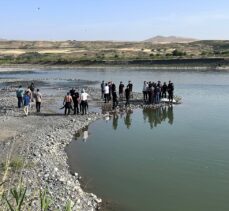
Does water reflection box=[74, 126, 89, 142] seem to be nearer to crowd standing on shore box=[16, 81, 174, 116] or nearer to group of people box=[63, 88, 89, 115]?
group of people box=[63, 88, 89, 115]

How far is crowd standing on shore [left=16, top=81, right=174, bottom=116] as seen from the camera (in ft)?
91.8

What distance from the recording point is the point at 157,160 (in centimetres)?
1744

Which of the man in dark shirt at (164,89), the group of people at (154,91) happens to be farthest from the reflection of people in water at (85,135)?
the man in dark shirt at (164,89)

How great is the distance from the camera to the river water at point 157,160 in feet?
43.1

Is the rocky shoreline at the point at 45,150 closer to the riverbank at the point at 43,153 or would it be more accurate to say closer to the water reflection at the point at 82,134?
the riverbank at the point at 43,153

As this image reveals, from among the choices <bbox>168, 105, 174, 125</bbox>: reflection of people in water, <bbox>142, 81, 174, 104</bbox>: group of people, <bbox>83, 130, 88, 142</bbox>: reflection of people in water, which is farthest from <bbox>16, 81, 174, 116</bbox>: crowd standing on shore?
<bbox>83, 130, 88, 142</bbox>: reflection of people in water

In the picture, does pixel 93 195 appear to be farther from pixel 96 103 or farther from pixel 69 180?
pixel 96 103

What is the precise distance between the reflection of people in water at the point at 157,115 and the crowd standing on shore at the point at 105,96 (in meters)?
1.75

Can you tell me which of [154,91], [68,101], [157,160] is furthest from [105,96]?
[157,160]

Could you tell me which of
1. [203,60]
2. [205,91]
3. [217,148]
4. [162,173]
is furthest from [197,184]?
[203,60]

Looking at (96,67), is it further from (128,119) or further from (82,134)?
(82,134)

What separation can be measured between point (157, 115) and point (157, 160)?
12.2m

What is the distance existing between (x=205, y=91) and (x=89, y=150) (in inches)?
1078

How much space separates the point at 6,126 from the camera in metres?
23.5
